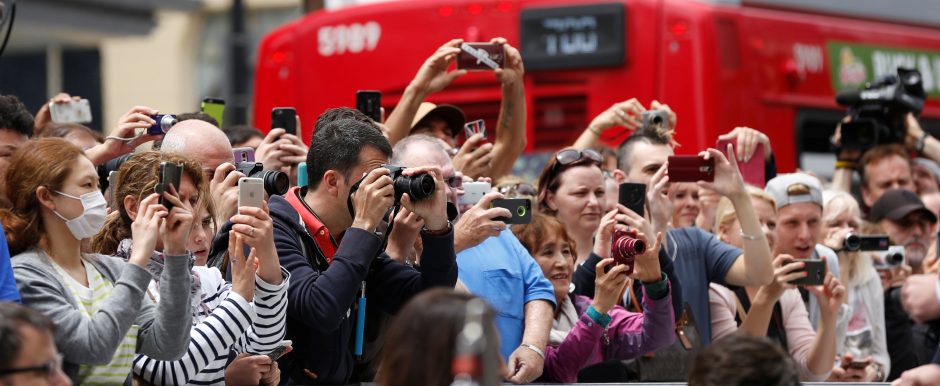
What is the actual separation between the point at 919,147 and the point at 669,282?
4.08 metres

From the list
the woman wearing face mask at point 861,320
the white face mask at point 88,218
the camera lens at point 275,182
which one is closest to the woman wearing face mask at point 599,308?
the camera lens at point 275,182

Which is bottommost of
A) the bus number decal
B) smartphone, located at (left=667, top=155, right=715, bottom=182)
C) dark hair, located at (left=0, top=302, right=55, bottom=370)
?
dark hair, located at (left=0, top=302, right=55, bottom=370)

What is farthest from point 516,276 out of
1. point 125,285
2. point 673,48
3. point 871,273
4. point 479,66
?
point 673,48

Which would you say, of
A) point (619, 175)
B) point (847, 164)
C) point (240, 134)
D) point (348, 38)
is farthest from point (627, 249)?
point (348, 38)

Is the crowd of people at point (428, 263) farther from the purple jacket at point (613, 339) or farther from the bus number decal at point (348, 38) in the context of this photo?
the bus number decal at point (348, 38)

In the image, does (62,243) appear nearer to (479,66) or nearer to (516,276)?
(516,276)

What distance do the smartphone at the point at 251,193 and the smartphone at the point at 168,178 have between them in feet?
0.68

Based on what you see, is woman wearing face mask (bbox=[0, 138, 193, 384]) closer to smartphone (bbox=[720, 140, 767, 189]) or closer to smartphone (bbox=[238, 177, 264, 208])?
smartphone (bbox=[238, 177, 264, 208])

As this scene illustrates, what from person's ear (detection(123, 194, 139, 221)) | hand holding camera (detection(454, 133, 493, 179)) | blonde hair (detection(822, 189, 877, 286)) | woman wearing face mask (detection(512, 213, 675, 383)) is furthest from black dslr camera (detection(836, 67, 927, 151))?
person's ear (detection(123, 194, 139, 221))

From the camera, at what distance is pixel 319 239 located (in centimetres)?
578

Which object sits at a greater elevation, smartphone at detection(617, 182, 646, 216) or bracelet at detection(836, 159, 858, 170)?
smartphone at detection(617, 182, 646, 216)

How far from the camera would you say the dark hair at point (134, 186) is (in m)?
5.30

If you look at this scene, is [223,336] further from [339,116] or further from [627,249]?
[627,249]

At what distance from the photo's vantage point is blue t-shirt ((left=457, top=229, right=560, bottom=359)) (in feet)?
21.1
